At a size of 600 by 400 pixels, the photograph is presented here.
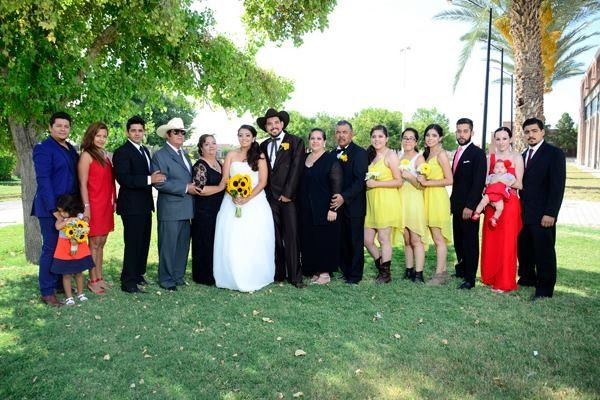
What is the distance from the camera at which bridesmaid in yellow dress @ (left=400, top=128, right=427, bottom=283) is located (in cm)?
737

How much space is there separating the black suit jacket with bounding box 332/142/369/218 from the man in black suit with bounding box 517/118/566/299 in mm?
2207

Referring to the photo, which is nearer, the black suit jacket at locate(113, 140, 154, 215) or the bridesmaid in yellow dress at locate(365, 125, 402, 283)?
the black suit jacket at locate(113, 140, 154, 215)

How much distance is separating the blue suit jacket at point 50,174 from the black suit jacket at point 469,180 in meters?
5.30

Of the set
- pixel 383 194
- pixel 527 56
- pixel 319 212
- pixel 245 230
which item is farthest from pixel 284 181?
pixel 527 56

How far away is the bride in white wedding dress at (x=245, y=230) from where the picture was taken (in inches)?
282

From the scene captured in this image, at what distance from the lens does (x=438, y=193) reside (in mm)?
7391

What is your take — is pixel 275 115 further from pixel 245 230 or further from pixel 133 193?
pixel 133 193

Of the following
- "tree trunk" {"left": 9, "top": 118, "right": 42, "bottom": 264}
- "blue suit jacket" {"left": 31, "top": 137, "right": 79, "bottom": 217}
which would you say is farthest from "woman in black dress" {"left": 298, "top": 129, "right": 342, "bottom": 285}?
"tree trunk" {"left": 9, "top": 118, "right": 42, "bottom": 264}

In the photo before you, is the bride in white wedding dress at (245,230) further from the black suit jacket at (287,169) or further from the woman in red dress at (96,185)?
the woman in red dress at (96,185)

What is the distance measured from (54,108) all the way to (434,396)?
22.2ft

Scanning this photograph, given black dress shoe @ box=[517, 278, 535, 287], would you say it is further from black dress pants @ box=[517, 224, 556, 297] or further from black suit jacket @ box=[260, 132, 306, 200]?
black suit jacket @ box=[260, 132, 306, 200]

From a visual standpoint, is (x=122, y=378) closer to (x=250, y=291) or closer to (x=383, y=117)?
(x=250, y=291)

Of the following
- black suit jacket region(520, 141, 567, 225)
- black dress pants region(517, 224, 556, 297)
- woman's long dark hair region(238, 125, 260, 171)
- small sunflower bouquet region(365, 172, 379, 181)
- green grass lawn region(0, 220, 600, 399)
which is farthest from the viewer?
small sunflower bouquet region(365, 172, 379, 181)

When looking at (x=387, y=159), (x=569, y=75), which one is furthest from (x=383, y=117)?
(x=387, y=159)
